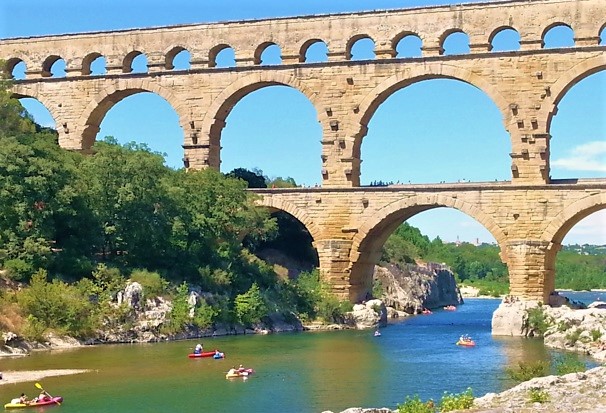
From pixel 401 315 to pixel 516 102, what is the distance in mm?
16128

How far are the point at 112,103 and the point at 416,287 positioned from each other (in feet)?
67.2

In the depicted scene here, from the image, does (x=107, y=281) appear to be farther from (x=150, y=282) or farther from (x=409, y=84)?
(x=409, y=84)

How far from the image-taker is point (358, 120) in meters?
41.3

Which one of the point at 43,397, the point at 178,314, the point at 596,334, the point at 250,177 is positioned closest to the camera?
the point at 43,397

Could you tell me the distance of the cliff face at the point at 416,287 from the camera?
178ft

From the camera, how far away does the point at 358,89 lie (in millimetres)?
41438

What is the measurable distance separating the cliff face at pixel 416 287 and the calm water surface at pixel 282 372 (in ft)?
52.8

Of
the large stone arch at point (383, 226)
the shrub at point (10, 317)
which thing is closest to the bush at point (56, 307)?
the shrub at point (10, 317)

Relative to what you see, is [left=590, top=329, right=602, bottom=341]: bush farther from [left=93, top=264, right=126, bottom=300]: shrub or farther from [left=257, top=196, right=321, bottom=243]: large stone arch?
[left=93, top=264, right=126, bottom=300]: shrub

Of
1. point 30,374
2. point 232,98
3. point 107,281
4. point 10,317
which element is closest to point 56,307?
point 10,317

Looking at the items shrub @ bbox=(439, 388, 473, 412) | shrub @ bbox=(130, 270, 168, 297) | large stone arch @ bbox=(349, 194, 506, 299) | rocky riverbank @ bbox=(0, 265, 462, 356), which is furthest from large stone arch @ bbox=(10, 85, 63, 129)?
shrub @ bbox=(439, 388, 473, 412)

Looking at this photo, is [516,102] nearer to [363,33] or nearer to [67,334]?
[363,33]

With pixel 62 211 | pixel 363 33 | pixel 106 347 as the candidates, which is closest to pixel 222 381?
pixel 106 347

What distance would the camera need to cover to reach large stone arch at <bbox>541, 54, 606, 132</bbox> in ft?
126
